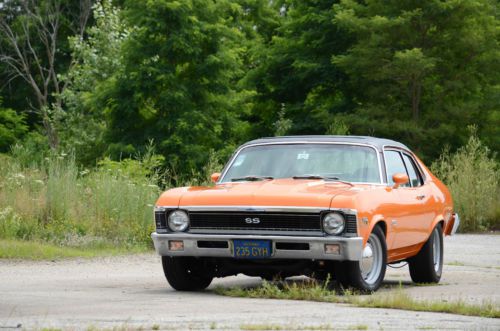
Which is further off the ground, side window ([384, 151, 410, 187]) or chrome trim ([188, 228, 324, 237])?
side window ([384, 151, 410, 187])

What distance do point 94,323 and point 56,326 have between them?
1.12 ft

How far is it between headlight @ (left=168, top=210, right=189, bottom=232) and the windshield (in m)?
1.08

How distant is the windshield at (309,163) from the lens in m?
12.7

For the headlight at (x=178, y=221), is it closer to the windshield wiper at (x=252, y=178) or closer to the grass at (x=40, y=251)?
the windshield wiper at (x=252, y=178)

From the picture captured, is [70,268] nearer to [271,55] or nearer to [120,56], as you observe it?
[120,56]

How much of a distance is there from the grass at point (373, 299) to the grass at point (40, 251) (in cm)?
502

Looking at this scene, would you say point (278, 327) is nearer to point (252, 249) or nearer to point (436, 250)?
point (252, 249)

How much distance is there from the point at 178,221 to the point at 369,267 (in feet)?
6.27

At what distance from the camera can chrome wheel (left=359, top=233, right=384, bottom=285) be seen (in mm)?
11781

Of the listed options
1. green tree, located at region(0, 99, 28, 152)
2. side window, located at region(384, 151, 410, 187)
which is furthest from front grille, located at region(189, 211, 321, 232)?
green tree, located at region(0, 99, 28, 152)

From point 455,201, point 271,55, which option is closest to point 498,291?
point 455,201

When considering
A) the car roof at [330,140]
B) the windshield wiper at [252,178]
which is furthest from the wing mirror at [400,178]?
the windshield wiper at [252,178]

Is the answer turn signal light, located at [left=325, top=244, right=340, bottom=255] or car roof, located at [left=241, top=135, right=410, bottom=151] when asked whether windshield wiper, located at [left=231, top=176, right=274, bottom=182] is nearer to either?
car roof, located at [left=241, top=135, right=410, bottom=151]

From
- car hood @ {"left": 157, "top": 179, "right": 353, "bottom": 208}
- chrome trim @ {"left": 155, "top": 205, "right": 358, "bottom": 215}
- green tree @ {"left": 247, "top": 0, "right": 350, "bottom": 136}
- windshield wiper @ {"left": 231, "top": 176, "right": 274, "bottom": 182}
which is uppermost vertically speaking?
green tree @ {"left": 247, "top": 0, "right": 350, "bottom": 136}
